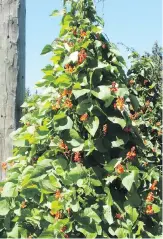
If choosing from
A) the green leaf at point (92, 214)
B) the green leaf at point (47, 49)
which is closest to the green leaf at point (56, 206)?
the green leaf at point (92, 214)

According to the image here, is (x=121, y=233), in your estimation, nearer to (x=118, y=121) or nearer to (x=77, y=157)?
(x=77, y=157)

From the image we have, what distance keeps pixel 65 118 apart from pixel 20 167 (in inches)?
15.8

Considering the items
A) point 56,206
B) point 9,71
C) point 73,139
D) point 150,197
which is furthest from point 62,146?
point 9,71

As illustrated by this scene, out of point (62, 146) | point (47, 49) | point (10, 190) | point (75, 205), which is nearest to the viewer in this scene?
point (75, 205)

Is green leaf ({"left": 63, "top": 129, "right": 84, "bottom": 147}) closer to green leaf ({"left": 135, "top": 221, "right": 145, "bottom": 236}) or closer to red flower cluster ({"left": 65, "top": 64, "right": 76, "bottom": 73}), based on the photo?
red flower cluster ({"left": 65, "top": 64, "right": 76, "bottom": 73})

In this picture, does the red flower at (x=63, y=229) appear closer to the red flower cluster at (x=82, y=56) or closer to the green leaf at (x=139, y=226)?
the green leaf at (x=139, y=226)

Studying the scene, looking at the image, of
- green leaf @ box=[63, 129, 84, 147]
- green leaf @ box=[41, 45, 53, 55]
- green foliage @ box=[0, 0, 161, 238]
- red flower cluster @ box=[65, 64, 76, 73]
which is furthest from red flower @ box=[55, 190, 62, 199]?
green leaf @ box=[41, 45, 53, 55]

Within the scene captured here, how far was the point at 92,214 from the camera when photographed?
1.80 meters

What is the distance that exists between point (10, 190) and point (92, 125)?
56 cm

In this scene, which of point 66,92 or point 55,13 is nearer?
point 66,92

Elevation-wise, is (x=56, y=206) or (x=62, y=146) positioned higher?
(x=62, y=146)

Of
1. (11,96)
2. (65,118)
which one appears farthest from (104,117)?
(11,96)

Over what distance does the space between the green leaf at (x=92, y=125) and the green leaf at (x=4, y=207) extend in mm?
600

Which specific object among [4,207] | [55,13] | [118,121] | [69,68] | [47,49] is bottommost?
[4,207]
